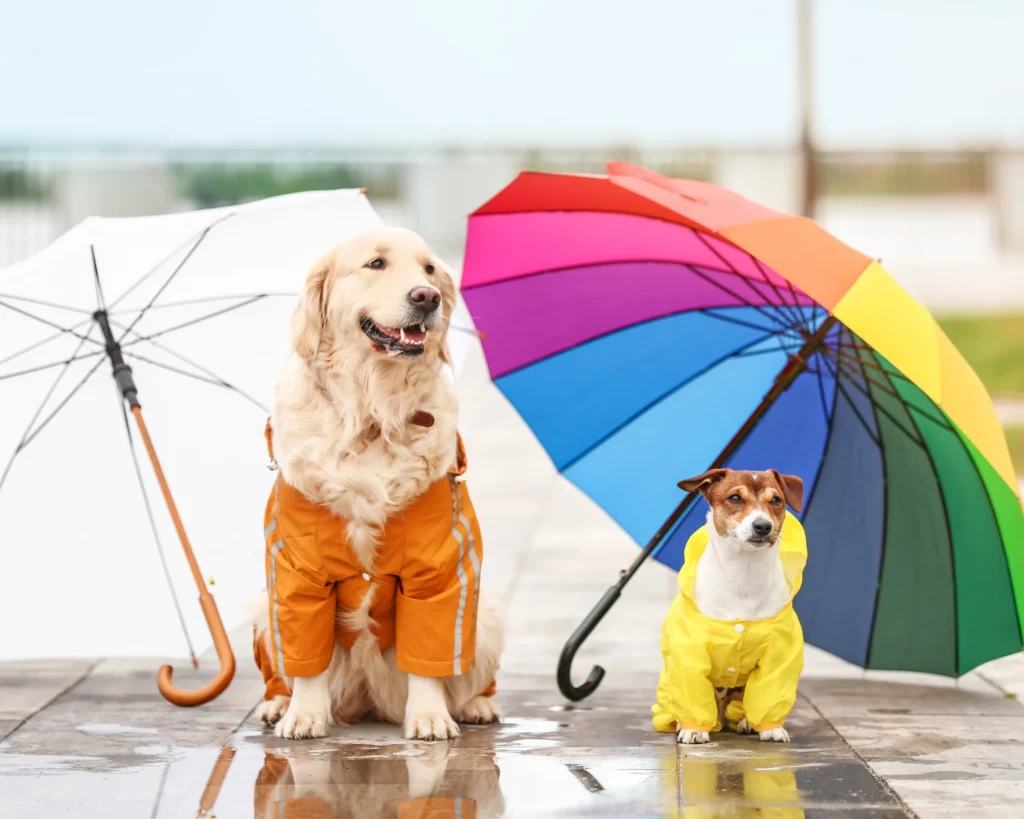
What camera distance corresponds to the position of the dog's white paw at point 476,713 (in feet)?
17.3

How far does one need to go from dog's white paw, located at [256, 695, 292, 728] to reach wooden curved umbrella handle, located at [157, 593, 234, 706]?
0.19m

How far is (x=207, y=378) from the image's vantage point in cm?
571

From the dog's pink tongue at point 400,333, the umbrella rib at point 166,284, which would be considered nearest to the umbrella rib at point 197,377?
the umbrella rib at point 166,284

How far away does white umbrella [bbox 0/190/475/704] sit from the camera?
18.0 ft

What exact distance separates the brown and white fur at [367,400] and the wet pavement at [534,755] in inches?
15.0

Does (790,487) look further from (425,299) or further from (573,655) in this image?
(425,299)

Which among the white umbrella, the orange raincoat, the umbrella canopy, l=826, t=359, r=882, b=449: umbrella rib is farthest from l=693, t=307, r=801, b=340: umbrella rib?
the orange raincoat

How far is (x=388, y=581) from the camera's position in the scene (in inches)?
192

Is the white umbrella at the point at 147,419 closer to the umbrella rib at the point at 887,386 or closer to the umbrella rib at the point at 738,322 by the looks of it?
the umbrella rib at the point at 738,322

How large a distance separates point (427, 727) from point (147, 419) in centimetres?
175

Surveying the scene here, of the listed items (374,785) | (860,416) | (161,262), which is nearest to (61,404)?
(161,262)

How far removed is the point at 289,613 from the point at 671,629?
1344 mm

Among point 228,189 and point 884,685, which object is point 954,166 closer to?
point 228,189

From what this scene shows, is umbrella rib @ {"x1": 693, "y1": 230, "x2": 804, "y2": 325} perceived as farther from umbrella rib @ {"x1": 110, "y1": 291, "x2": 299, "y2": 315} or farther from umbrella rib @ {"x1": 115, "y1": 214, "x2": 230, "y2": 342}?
umbrella rib @ {"x1": 115, "y1": 214, "x2": 230, "y2": 342}
